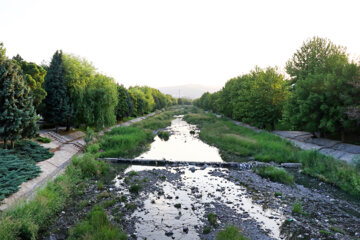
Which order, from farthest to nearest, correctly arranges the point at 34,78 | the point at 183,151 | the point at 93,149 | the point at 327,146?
the point at 183,151 < the point at 34,78 < the point at 327,146 < the point at 93,149

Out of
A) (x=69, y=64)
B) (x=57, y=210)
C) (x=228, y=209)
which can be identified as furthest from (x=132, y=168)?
(x=69, y=64)

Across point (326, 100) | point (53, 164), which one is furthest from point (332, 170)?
point (53, 164)

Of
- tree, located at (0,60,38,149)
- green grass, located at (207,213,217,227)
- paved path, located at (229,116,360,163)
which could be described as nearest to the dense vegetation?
paved path, located at (229,116,360,163)

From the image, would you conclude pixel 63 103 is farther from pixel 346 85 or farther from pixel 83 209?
pixel 346 85

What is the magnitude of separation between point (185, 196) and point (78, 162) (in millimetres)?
9647

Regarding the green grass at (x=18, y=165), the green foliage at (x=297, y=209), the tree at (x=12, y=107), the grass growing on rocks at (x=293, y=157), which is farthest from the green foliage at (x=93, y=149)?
the green foliage at (x=297, y=209)

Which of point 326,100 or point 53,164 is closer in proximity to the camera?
point 53,164

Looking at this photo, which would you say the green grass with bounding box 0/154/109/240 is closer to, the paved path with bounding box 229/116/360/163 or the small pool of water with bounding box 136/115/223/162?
the small pool of water with bounding box 136/115/223/162

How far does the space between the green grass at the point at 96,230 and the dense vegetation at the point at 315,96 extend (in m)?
20.3

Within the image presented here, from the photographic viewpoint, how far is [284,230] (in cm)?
1000

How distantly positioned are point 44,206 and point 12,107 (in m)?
8.70

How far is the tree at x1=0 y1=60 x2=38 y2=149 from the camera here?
588 inches

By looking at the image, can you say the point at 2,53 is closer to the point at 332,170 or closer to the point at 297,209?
the point at 297,209

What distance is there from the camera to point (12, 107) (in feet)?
49.7
